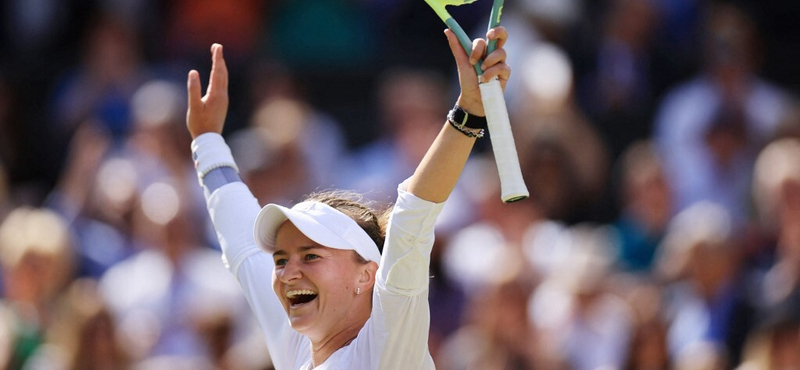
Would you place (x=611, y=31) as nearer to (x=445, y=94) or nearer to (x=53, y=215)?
(x=445, y=94)

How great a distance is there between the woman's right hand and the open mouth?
813 millimetres

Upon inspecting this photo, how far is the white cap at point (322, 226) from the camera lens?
3.42 meters

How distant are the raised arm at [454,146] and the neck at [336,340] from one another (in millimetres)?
563

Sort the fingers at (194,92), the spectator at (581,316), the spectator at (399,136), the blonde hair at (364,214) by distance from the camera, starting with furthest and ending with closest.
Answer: the spectator at (399,136) → the spectator at (581,316) → the fingers at (194,92) → the blonde hair at (364,214)

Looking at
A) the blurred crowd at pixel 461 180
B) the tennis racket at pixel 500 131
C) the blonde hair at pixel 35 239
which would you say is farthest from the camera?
the blonde hair at pixel 35 239

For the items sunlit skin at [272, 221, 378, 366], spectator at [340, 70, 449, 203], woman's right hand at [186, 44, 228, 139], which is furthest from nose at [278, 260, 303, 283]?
spectator at [340, 70, 449, 203]

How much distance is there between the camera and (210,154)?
4039 millimetres

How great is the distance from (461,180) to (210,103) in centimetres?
341

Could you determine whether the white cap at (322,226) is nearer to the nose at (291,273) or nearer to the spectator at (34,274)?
the nose at (291,273)

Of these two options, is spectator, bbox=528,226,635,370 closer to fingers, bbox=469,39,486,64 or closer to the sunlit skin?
the sunlit skin

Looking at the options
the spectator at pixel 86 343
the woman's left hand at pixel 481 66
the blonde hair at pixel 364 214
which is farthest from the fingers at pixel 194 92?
the spectator at pixel 86 343

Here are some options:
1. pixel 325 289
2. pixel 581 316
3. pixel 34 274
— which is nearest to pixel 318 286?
pixel 325 289

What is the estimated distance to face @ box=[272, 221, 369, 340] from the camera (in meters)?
3.43

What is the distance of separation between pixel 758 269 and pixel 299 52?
12.7 feet
